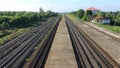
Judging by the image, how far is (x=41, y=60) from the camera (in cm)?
2398

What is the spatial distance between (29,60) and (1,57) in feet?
12.1

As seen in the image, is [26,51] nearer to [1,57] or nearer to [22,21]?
[1,57]

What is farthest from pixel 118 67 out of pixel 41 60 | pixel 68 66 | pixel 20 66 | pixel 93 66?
pixel 20 66

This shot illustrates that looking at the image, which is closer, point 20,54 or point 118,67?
point 118,67

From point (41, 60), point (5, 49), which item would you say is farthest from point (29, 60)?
point (5, 49)

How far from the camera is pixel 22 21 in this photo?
73938mm

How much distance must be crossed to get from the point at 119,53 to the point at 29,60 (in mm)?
11922

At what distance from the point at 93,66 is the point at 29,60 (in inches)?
284

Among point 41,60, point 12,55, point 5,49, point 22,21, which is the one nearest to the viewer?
point 41,60

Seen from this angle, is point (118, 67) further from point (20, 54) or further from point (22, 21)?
point (22, 21)

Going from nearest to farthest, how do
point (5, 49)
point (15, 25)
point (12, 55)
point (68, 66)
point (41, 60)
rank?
1. point (68, 66)
2. point (41, 60)
3. point (12, 55)
4. point (5, 49)
5. point (15, 25)

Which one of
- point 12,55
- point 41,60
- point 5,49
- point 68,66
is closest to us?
point 68,66

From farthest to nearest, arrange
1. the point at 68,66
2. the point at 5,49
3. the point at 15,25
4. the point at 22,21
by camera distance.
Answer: the point at 22,21 < the point at 15,25 < the point at 5,49 < the point at 68,66

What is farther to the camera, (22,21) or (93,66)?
(22,21)
